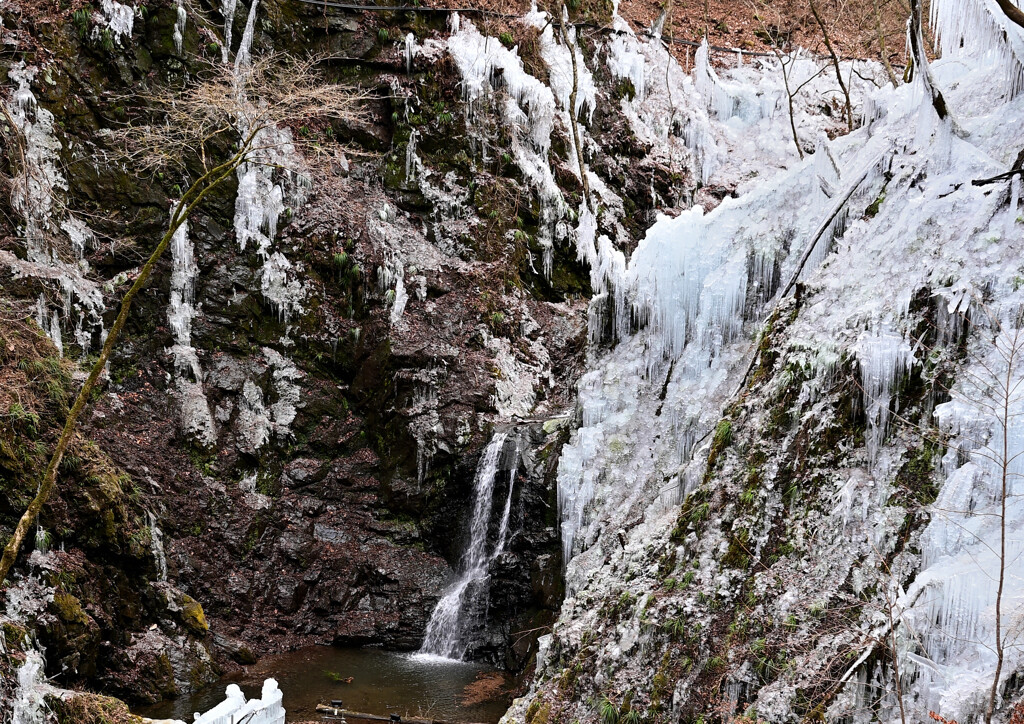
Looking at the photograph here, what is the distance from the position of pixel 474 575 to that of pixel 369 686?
2.70m

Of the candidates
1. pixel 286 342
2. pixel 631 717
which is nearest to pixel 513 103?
pixel 286 342

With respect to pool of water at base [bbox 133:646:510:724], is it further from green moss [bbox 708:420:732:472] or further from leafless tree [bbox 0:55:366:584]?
green moss [bbox 708:420:732:472]

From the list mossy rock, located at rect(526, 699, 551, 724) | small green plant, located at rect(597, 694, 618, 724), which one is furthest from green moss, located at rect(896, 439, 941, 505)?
mossy rock, located at rect(526, 699, 551, 724)

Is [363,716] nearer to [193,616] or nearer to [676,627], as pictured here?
[193,616]

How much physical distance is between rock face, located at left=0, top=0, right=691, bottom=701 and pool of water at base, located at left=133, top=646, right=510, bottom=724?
0.36 metres

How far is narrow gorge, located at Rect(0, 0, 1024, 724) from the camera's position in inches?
223

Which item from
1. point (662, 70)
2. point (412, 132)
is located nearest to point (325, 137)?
point (412, 132)

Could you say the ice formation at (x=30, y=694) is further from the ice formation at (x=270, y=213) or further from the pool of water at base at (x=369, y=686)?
the ice formation at (x=270, y=213)

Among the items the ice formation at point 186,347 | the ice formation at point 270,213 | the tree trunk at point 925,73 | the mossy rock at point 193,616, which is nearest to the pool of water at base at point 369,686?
the mossy rock at point 193,616

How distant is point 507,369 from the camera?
47.8ft

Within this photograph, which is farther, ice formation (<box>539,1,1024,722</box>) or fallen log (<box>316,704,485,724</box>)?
fallen log (<box>316,704,485,724</box>)

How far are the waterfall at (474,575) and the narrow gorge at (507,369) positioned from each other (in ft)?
0.21

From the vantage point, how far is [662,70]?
2023 cm

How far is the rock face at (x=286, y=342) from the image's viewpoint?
1077 centimetres
